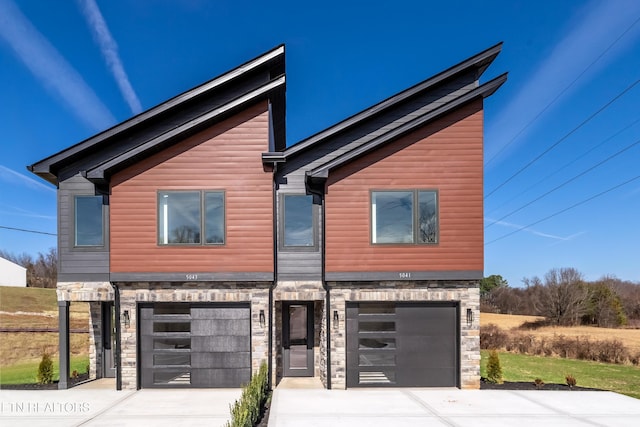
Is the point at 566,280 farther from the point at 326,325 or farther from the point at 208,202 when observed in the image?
the point at 208,202

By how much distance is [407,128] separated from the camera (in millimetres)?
9758

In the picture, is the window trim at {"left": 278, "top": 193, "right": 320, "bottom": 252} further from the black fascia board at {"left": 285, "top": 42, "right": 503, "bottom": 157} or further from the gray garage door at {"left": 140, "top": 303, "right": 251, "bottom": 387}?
the gray garage door at {"left": 140, "top": 303, "right": 251, "bottom": 387}

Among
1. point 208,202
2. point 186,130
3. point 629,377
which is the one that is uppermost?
point 186,130

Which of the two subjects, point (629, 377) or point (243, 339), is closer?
point (243, 339)

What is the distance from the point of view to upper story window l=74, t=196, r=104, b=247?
9.89 meters

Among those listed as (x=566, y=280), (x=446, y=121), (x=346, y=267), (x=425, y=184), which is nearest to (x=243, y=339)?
(x=346, y=267)

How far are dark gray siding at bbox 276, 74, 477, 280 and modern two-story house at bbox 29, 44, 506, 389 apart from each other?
0.27ft

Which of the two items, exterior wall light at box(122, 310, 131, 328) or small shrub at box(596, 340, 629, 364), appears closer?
exterior wall light at box(122, 310, 131, 328)

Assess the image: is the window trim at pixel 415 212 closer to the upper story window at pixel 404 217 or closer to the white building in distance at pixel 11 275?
the upper story window at pixel 404 217

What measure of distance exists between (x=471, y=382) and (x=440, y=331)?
1.48 metres

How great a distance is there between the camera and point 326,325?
983cm

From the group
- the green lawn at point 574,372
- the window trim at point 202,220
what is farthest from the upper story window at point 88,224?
the green lawn at point 574,372

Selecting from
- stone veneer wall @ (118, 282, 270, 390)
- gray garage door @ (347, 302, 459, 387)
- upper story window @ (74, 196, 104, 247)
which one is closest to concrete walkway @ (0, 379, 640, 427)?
gray garage door @ (347, 302, 459, 387)

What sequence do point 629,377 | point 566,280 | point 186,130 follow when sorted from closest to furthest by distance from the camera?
point 186,130 < point 629,377 < point 566,280
